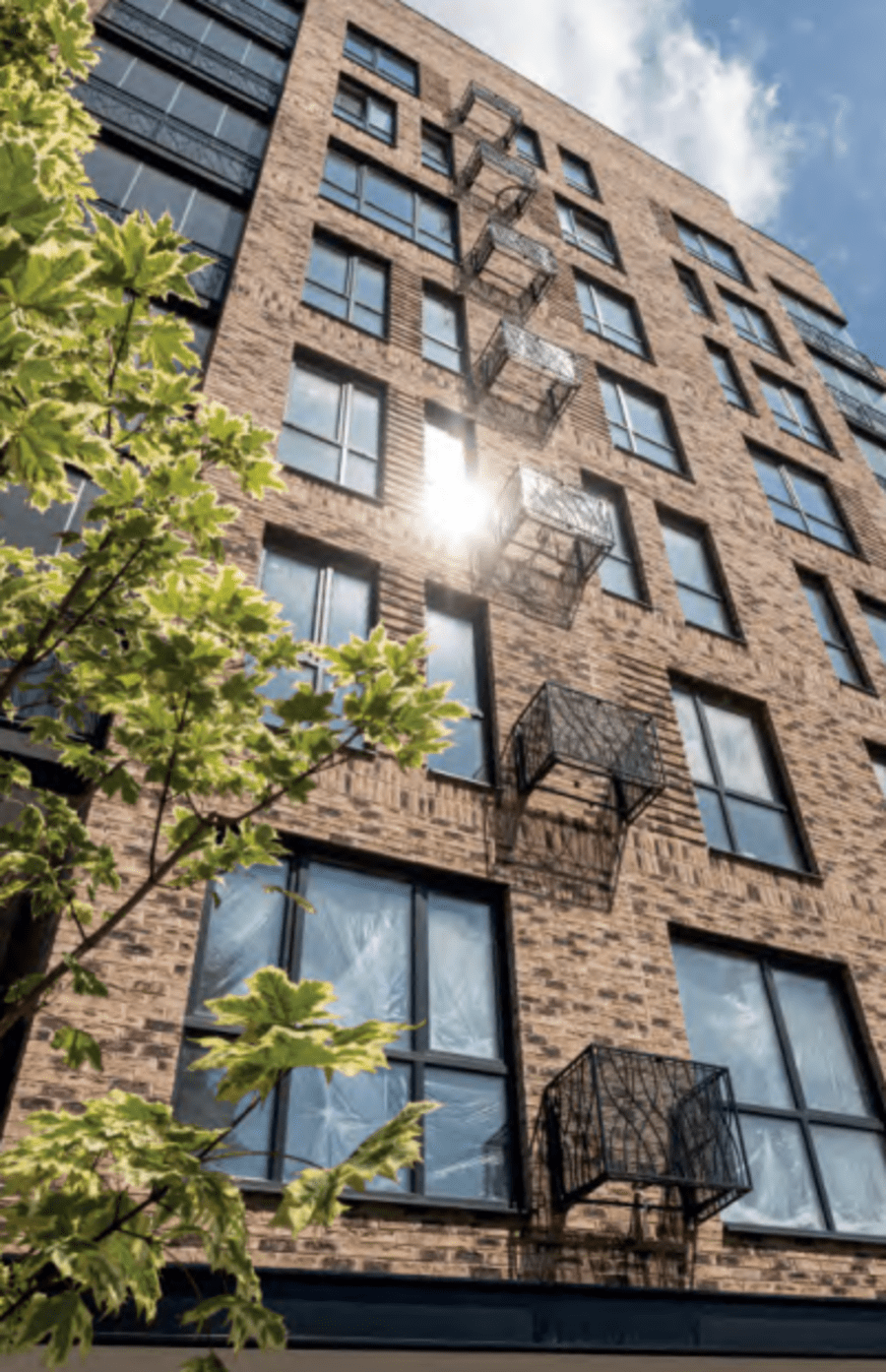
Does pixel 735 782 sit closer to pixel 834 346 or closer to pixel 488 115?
pixel 488 115

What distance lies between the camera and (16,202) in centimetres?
308

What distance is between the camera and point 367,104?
18375mm

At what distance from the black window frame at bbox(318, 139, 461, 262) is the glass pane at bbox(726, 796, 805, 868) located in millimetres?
10335

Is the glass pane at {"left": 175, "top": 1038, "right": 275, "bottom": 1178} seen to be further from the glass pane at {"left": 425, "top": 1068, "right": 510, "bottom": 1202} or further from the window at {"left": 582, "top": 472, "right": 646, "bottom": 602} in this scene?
the window at {"left": 582, "top": 472, "right": 646, "bottom": 602}

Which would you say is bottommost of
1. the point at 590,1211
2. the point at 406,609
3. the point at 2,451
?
the point at 590,1211

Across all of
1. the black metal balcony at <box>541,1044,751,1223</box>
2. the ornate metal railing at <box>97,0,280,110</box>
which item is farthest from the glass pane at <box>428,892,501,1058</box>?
the ornate metal railing at <box>97,0,280,110</box>

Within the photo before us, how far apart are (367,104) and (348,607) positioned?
13089 mm

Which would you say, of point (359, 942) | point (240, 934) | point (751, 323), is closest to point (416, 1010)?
point (359, 942)

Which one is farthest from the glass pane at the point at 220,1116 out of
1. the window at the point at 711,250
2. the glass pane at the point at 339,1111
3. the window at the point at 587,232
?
the window at the point at 711,250

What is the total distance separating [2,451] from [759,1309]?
7395mm

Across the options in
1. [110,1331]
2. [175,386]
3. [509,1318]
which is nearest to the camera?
[175,386]

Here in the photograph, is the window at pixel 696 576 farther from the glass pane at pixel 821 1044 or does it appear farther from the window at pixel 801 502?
the glass pane at pixel 821 1044

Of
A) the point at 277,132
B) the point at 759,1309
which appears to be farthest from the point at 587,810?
the point at 277,132

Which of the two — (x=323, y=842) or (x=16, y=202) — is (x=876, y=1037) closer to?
(x=323, y=842)
